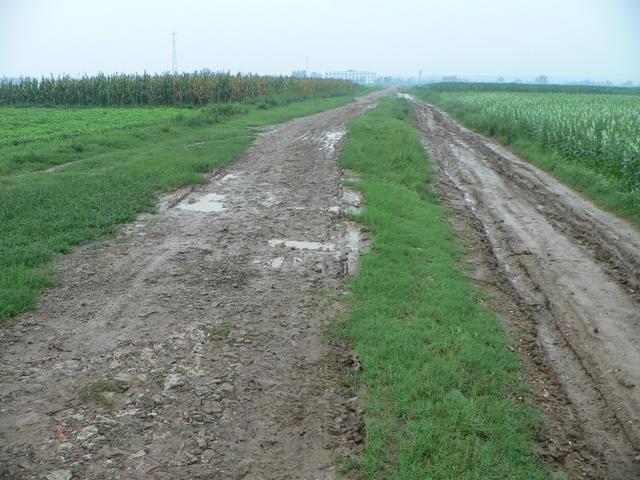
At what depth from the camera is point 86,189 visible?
10.6m

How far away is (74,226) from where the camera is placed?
28.2ft

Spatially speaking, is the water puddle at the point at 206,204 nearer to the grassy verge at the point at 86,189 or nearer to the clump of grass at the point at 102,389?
the grassy verge at the point at 86,189

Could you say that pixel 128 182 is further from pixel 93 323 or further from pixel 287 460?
pixel 287 460

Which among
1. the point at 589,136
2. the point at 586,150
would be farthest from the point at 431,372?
the point at 589,136

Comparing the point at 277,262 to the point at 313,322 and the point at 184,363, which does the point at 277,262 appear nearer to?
the point at 313,322

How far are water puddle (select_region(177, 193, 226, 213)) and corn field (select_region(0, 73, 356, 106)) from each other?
89.6 feet

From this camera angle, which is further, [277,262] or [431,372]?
[277,262]

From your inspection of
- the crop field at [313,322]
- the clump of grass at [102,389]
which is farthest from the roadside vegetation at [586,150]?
the clump of grass at [102,389]

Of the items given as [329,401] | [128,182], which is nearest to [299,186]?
[128,182]

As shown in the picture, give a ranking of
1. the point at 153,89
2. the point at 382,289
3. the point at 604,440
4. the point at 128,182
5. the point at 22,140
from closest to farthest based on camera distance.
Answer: the point at 604,440 < the point at 382,289 < the point at 128,182 < the point at 22,140 < the point at 153,89

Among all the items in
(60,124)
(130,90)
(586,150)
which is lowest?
(586,150)

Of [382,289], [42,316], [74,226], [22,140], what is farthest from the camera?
[22,140]

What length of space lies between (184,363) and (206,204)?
19.9 feet

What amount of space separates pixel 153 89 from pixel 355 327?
34.5 m
